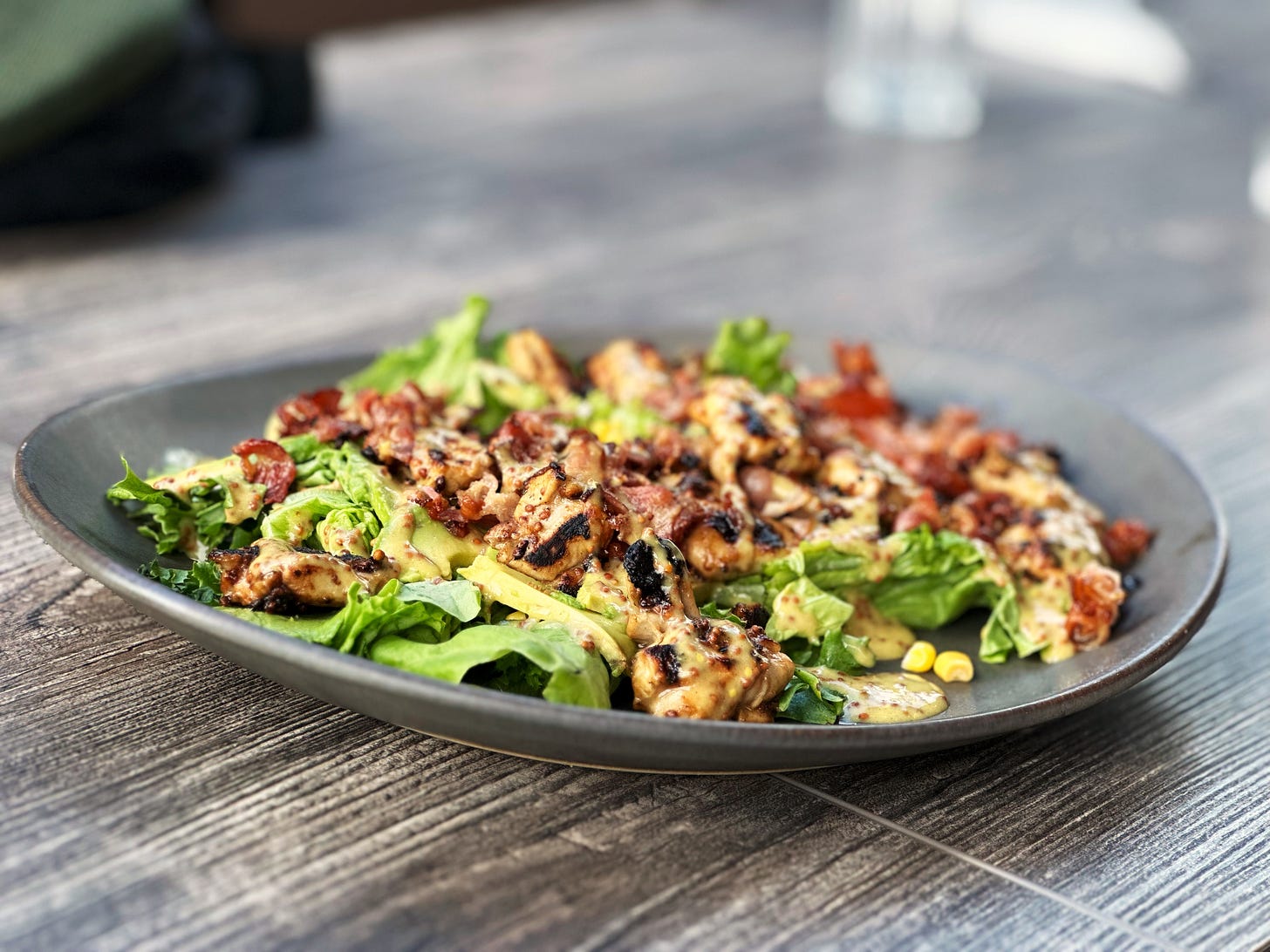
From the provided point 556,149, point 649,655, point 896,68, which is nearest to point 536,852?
point 649,655

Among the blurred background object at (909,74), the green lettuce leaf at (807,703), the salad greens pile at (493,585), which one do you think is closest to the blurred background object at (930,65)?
the blurred background object at (909,74)

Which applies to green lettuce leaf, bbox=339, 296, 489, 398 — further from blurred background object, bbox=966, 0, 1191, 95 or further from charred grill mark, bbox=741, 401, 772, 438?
blurred background object, bbox=966, 0, 1191, 95

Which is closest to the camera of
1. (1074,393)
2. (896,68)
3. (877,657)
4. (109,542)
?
(109,542)

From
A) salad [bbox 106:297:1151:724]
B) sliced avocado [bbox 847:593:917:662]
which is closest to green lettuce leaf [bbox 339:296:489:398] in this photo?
salad [bbox 106:297:1151:724]

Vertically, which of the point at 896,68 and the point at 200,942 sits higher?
the point at 896,68

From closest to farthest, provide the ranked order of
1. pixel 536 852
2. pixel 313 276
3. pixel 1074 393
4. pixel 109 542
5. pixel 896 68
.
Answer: pixel 536 852 < pixel 109 542 < pixel 1074 393 < pixel 313 276 < pixel 896 68

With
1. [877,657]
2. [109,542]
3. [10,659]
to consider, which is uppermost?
[109,542]

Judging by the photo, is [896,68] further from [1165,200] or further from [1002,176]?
[1165,200]
